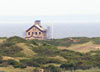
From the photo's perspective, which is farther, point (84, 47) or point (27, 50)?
point (84, 47)

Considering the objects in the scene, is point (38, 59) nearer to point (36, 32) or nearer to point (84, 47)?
point (84, 47)

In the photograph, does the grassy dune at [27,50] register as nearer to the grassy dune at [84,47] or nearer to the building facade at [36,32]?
the grassy dune at [84,47]

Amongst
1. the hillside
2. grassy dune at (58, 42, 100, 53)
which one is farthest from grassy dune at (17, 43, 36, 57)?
grassy dune at (58, 42, 100, 53)

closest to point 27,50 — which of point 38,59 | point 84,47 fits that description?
point 38,59

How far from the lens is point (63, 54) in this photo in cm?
4684

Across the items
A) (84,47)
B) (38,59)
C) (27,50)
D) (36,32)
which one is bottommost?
(38,59)

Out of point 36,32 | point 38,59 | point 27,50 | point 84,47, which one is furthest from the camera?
point 36,32

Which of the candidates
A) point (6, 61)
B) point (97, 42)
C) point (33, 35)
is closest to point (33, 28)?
point (33, 35)

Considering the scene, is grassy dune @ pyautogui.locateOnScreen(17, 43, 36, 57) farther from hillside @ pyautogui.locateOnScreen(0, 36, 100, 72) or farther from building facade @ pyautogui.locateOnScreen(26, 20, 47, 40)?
building facade @ pyautogui.locateOnScreen(26, 20, 47, 40)

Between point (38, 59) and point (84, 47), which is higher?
point (84, 47)

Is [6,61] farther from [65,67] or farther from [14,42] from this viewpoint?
[14,42]

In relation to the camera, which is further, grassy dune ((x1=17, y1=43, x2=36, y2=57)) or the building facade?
the building facade

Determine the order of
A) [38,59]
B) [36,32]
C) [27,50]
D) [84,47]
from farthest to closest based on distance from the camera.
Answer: [36,32] < [84,47] < [27,50] < [38,59]

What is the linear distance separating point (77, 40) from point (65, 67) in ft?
100
